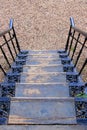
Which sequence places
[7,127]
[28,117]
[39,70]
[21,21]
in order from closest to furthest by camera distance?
[7,127] < [28,117] < [39,70] < [21,21]

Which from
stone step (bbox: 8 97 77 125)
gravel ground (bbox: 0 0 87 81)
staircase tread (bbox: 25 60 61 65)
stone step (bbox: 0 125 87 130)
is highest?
gravel ground (bbox: 0 0 87 81)

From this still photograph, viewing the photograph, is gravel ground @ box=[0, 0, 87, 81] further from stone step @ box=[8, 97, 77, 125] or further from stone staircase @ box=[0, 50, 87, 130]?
stone step @ box=[8, 97, 77, 125]

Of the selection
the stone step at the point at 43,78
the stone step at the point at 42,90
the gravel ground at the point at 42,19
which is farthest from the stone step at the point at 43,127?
the gravel ground at the point at 42,19

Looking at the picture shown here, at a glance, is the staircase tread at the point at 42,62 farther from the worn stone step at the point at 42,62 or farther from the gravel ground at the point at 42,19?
the gravel ground at the point at 42,19

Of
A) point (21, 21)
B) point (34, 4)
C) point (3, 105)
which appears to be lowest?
point (3, 105)

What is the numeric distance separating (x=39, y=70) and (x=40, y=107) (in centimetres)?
225

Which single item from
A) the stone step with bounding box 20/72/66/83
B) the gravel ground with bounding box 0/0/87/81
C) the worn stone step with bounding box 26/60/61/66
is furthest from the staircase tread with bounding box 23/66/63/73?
the gravel ground with bounding box 0/0/87/81

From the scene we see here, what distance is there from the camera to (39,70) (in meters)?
5.34

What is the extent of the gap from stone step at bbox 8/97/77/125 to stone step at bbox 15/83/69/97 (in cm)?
49

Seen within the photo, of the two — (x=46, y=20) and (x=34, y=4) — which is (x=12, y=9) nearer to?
(x=34, y=4)

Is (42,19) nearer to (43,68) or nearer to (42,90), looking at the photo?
(43,68)

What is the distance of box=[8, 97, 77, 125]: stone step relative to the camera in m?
2.89

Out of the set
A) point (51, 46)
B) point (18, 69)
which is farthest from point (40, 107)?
point (51, 46)

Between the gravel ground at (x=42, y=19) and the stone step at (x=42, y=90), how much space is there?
5.21m
